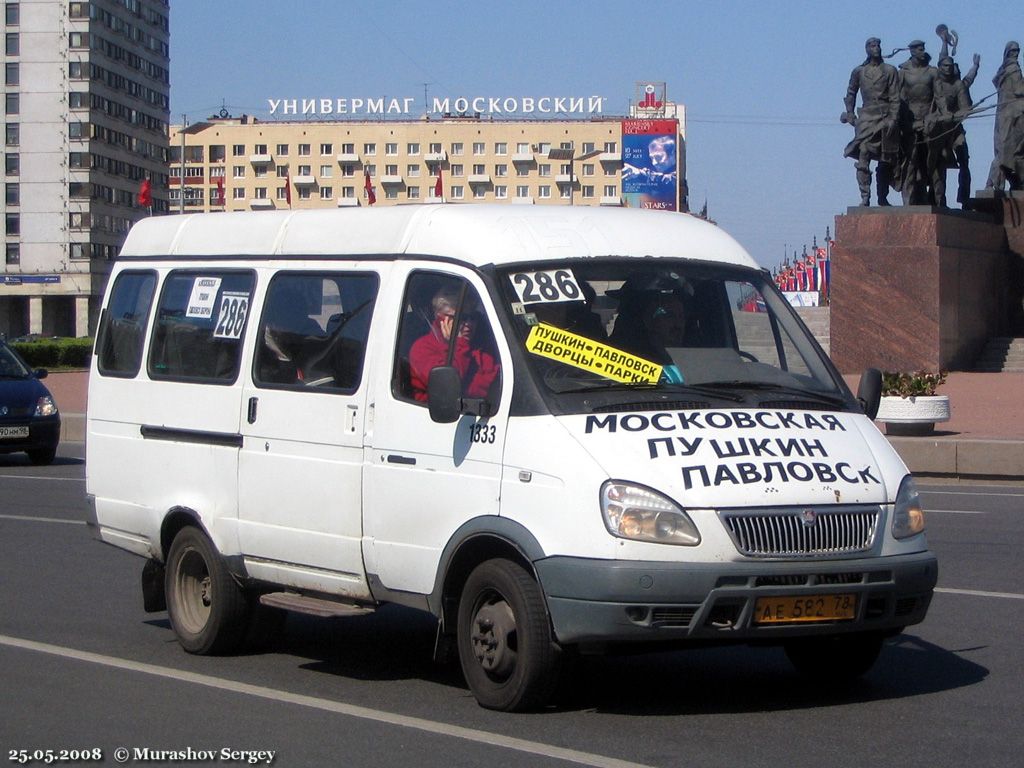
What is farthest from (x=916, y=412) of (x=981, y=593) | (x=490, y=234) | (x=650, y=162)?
(x=650, y=162)

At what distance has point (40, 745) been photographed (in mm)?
6023

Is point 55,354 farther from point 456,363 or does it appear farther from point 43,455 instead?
point 456,363

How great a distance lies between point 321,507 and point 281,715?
1093mm

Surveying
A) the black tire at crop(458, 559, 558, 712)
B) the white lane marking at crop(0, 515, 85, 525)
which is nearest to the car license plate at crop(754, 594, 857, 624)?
the black tire at crop(458, 559, 558, 712)

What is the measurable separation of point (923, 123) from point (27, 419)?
2127 centimetres

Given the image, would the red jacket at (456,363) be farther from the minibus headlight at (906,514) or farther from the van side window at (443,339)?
the minibus headlight at (906,514)

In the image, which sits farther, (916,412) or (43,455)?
(43,455)

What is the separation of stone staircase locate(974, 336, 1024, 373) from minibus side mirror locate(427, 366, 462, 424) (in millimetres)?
29025

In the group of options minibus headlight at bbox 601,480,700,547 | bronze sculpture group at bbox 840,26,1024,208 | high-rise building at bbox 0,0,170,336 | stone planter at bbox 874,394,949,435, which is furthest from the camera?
high-rise building at bbox 0,0,170,336

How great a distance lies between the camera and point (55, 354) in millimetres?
53656

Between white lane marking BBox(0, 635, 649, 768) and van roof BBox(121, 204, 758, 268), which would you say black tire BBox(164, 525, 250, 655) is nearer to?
white lane marking BBox(0, 635, 649, 768)

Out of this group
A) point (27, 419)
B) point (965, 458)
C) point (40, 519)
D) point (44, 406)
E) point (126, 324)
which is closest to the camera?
point (126, 324)

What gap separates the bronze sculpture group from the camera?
33688 millimetres

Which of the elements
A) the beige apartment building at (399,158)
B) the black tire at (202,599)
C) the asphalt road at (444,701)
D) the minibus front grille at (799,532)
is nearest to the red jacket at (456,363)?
the minibus front grille at (799,532)
